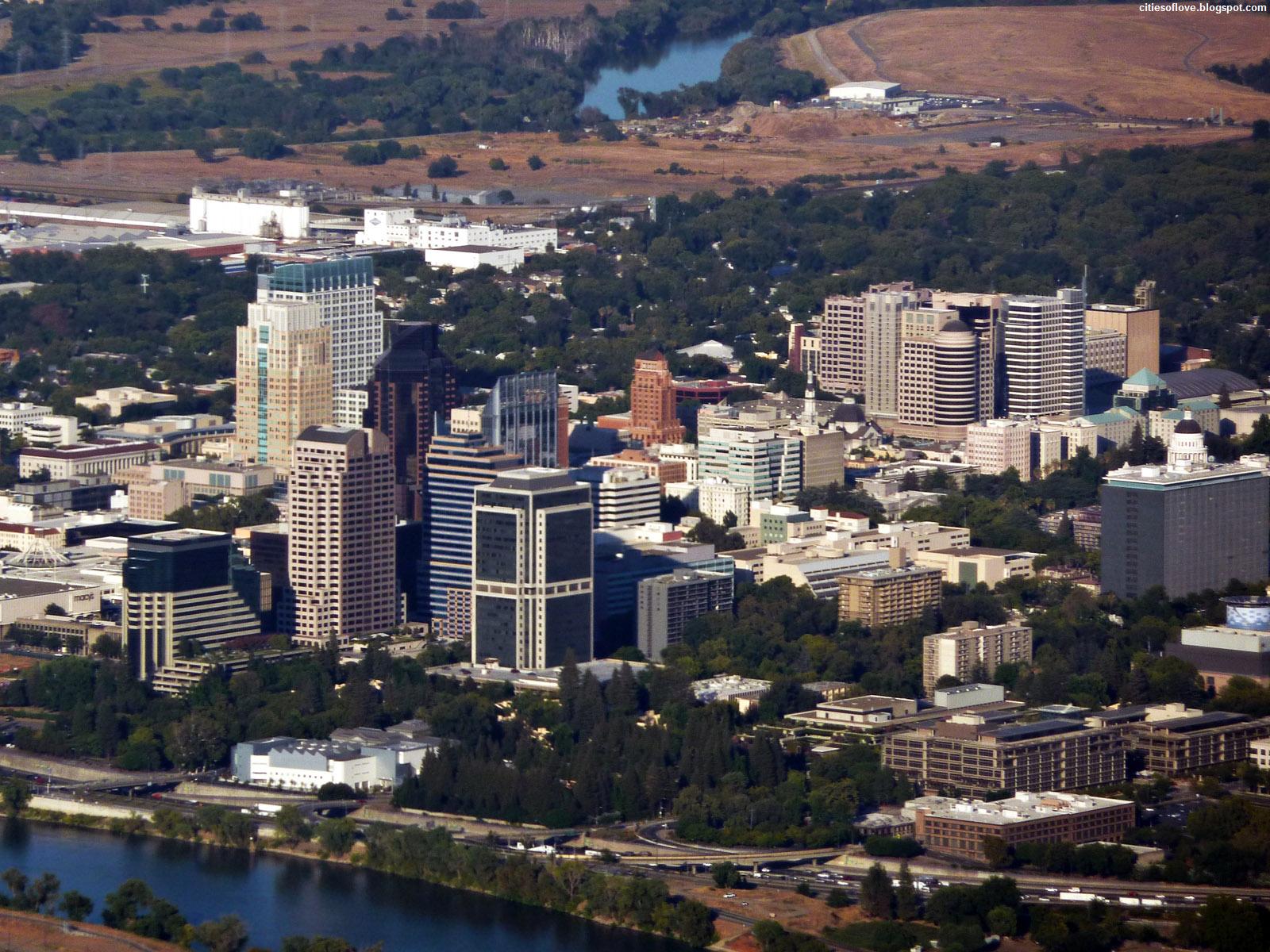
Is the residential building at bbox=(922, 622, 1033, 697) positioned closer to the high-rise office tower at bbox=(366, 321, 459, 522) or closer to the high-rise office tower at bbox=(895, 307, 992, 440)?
the high-rise office tower at bbox=(366, 321, 459, 522)

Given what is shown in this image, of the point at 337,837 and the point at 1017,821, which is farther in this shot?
the point at 337,837

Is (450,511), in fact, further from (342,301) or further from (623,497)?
(342,301)

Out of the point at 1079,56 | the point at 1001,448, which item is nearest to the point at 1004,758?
the point at 1001,448

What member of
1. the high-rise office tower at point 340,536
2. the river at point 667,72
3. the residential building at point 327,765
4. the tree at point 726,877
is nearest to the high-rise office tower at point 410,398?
the high-rise office tower at point 340,536

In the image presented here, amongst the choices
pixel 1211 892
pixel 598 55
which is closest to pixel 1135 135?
pixel 598 55

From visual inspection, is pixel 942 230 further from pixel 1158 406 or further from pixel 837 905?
pixel 837 905

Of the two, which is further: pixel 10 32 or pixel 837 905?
pixel 10 32
